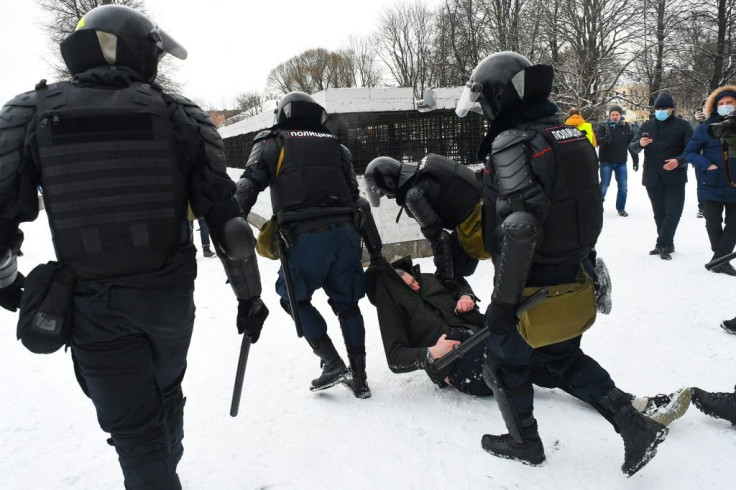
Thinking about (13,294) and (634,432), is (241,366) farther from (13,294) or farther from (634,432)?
(634,432)

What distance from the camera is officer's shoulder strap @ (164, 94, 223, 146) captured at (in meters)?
1.74

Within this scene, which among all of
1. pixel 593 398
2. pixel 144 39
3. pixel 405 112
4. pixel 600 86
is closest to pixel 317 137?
pixel 144 39

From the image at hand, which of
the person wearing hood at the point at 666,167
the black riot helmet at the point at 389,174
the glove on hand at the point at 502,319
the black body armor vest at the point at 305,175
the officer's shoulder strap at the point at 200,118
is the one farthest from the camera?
the person wearing hood at the point at 666,167

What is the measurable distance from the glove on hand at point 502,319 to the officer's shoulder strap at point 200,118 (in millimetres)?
1362

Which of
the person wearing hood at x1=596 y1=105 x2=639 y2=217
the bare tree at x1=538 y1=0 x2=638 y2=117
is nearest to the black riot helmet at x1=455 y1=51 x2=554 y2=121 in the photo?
the person wearing hood at x1=596 y1=105 x2=639 y2=217

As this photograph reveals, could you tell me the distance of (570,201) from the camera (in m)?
1.95

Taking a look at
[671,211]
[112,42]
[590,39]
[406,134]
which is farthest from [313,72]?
[112,42]

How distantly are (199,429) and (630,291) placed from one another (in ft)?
13.9

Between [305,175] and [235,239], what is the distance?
1.11 m

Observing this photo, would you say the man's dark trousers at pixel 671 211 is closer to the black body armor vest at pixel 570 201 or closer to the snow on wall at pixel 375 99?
the snow on wall at pixel 375 99

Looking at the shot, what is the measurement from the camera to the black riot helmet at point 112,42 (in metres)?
1.60

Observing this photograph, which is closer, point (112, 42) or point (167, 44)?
point (112, 42)

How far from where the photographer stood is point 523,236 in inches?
72.8

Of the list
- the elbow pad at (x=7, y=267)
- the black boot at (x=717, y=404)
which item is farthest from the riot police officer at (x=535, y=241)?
the elbow pad at (x=7, y=267)
